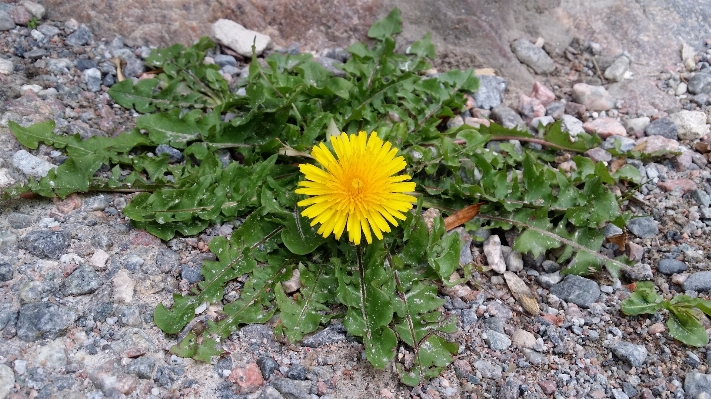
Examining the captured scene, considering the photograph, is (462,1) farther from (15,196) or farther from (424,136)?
(15,196)

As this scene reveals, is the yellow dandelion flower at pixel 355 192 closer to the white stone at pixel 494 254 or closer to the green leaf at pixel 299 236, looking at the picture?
the green leaf at pixel 299 236

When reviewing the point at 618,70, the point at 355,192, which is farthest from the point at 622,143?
the point at 355,192

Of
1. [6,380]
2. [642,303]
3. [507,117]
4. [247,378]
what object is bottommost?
[6,380]

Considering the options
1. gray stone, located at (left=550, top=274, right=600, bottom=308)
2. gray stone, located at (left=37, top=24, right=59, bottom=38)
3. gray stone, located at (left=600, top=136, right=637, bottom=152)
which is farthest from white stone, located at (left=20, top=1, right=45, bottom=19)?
gray stone, located at (left=600, top=136, right=637, bottom=152)

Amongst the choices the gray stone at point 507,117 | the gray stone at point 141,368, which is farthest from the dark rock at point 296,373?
the gray stone at point 507,117

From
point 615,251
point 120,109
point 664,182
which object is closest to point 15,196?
point 120,109

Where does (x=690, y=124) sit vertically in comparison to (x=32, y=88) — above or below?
above

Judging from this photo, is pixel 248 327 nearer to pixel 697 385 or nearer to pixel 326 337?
pixel 326 337
